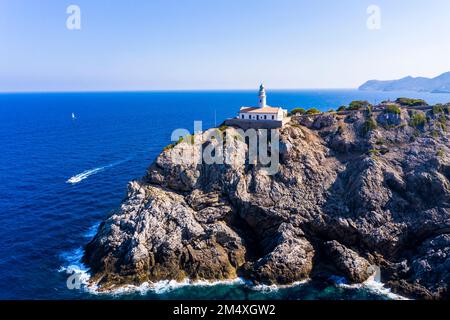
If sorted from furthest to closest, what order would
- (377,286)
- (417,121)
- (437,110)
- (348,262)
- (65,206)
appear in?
1. (437,110)
2. (65,206)
3. (417,121)
4. (348,262)
5. (377,286)

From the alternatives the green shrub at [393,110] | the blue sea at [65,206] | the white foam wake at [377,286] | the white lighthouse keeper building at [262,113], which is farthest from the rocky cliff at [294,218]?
the green shrub at [393,110]

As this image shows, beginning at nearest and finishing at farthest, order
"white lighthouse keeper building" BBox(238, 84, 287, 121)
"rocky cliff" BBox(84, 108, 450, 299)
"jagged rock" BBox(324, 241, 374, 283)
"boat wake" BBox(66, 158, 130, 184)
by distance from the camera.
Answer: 1. "jagged rock" BBox(324, 241, 374, 283)
2. "rocky cliff" BBox(84, 108, 450, 299)
3. "white lighthouse keeper building" BBox(238, 84, 287, 121)
4. "boat wake" BBox(66, 158, 130, 184)

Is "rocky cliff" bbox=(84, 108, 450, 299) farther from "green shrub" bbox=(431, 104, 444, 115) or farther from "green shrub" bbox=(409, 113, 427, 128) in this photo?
"green shrub" bbox=(431, 104, 444, 115)

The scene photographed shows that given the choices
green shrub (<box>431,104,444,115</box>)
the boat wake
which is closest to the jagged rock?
green shrub (<box>431,104,444,115</box>)

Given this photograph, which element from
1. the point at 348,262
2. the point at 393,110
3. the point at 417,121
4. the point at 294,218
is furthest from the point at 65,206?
the point at 417,121

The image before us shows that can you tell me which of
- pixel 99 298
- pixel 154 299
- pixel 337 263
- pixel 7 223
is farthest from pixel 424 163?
pixel 7 223

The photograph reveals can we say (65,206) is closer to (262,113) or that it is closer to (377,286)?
(262,113)
